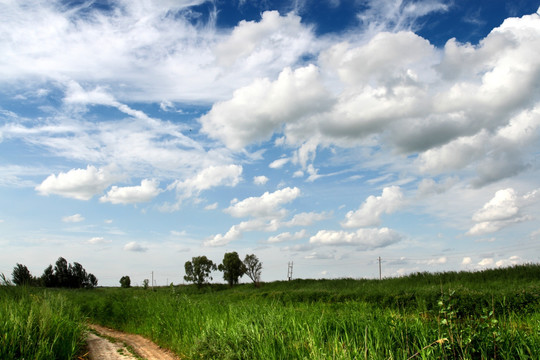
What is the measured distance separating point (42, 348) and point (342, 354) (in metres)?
5.85

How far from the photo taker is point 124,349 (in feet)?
37.2

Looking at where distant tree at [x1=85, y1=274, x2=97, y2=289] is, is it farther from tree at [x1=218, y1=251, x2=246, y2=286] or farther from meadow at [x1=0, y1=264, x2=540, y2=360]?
meadow at [x1=0, y1=264, x2=540, y2=360]

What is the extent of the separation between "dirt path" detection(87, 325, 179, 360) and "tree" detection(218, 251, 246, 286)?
1951 inches

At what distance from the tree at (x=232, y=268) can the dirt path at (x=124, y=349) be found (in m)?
49.6

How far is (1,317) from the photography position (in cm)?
776

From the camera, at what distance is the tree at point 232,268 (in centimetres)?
6306

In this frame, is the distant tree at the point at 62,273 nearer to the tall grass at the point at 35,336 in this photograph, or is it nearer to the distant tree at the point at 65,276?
the distant tree at the point at 65,276

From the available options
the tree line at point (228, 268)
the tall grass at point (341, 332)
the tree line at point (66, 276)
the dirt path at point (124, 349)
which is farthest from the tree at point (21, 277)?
the tree line at point (66, 276)

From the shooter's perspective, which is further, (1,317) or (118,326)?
(118,326)

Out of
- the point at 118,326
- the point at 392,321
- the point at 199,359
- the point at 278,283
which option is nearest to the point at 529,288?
the point at 392,321

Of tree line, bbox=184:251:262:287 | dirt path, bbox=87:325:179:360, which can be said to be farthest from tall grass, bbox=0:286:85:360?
tree line, bbox=184:251:262:287

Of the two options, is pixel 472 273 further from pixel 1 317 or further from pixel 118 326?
pixel 1 317

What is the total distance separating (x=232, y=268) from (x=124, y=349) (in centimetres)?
5274

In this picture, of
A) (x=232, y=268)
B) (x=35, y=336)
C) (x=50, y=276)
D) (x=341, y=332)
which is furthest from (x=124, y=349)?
(x=50, y=276)
